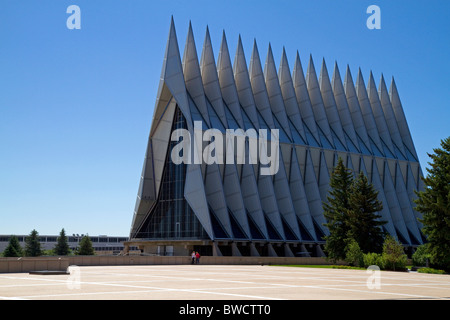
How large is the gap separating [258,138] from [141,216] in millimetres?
15202

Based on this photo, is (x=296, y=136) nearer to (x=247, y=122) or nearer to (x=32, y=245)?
(x=247, y=122)

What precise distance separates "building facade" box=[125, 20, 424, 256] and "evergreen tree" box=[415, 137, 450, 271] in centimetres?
2093

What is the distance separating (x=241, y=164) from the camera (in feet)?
176

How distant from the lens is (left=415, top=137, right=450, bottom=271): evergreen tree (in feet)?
97.6

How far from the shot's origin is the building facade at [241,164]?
1957 inches

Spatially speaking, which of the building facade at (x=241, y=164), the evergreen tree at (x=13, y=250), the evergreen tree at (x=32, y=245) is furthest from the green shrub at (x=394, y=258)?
the evergreen tree at (x=32, y=245)

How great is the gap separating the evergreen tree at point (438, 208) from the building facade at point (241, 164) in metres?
20.9

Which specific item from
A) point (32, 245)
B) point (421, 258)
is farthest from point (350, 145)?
point (32, 245)

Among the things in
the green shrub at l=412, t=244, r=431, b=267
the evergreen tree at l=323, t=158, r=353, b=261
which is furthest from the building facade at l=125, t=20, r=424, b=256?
the green shrub at l=412, t=244, r=431, b=267

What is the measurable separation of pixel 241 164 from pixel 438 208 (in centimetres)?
2628

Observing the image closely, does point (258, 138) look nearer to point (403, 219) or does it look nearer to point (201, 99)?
point (201, 99)

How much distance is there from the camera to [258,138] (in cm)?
5416
